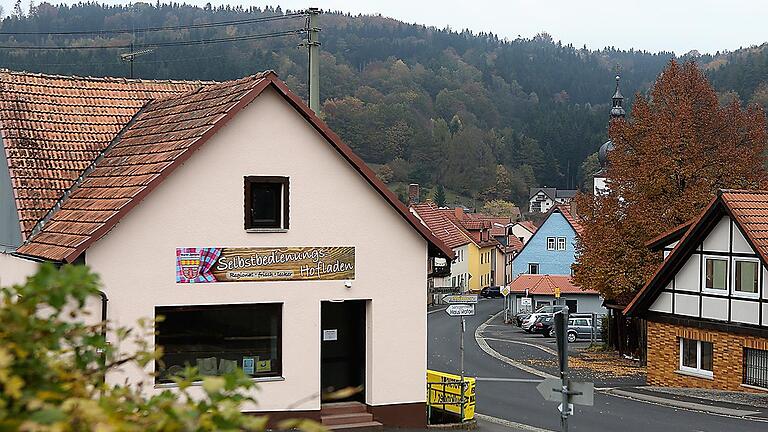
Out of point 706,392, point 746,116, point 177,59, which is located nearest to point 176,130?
point 706,392

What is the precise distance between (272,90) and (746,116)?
3012 cm

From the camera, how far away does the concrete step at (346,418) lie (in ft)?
63.8

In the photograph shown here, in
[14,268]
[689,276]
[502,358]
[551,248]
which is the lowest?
[502,358]

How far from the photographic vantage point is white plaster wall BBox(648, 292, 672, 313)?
3316 cm

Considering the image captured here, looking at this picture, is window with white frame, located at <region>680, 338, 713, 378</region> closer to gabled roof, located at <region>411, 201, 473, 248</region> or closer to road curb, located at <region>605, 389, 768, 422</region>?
road curb, located at <region>605, 389, 768, 422</region>

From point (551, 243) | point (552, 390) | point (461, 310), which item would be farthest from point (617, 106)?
point (552, 390)

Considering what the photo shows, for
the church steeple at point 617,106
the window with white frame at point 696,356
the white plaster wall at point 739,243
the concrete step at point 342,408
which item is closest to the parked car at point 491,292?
the church steeple at point 617,106

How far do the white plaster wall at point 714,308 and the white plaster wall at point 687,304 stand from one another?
0.31 meters

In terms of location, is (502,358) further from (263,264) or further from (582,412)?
(263,264)

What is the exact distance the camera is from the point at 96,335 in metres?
4.52

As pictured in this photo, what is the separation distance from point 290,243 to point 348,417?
127 inches

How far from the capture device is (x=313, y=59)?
26344 mm

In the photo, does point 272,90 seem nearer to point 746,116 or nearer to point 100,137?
point 100,137

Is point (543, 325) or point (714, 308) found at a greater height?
point (714, 308)
